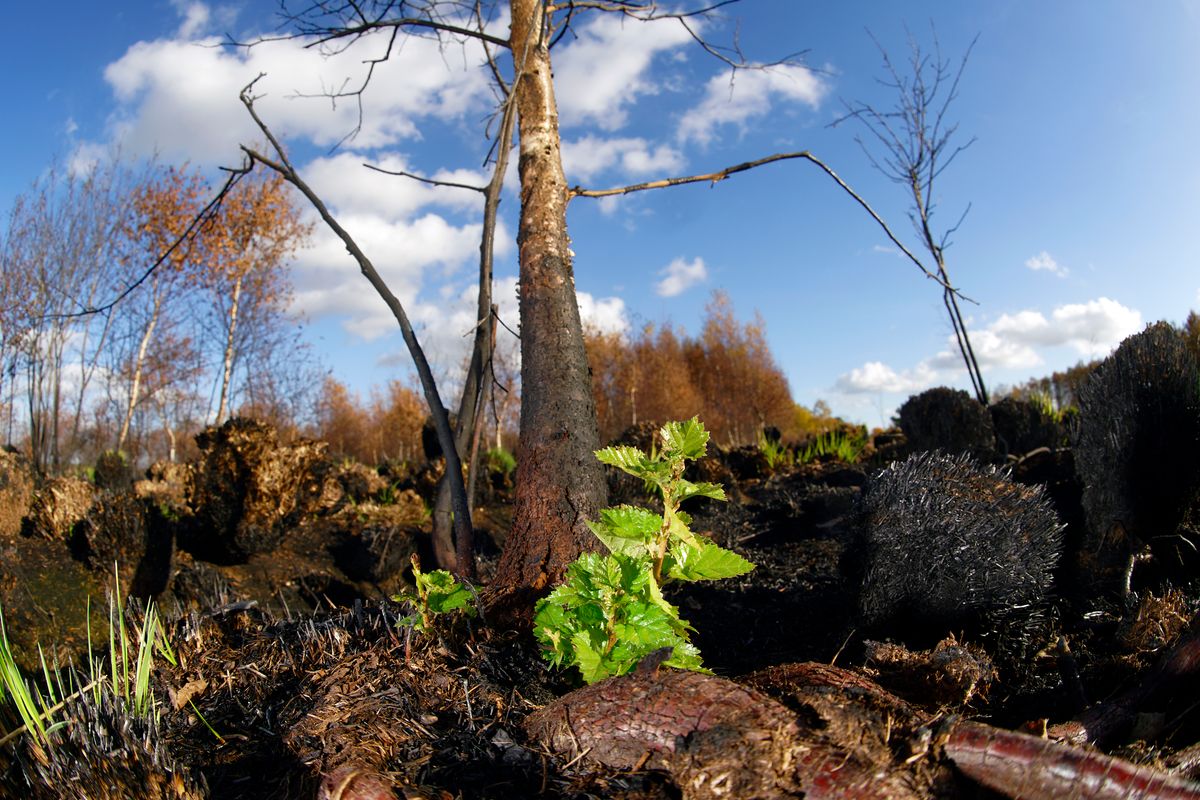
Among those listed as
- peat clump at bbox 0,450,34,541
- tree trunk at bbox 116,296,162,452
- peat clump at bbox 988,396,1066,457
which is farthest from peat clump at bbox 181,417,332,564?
tree trunk at bbox 116,296,162,452

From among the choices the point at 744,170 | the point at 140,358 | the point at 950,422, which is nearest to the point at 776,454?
the point at 950,422

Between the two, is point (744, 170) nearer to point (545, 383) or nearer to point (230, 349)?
point (545, 383)

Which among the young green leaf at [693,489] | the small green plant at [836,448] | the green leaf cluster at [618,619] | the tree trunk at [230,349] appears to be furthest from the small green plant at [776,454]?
the tree trunk at [230,349]

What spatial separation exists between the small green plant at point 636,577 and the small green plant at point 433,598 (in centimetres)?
43

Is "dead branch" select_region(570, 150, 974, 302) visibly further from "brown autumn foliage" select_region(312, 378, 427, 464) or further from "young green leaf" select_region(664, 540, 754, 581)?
"brown autumn foliage" select_region(312, 378, 427, 464)

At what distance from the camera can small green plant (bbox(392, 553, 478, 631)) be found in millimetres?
2432

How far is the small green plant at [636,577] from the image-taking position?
6.20 feet

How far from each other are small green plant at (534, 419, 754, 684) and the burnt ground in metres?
0.23

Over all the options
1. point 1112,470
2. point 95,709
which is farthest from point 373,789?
point 1112,470

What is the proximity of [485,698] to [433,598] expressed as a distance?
0.48m

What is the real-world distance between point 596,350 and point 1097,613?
2329cm

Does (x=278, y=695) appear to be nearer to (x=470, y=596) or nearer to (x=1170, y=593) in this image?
(x=470, y=596)

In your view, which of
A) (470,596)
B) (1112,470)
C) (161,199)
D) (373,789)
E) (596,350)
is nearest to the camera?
(373,789)

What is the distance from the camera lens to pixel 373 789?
1.59 m
